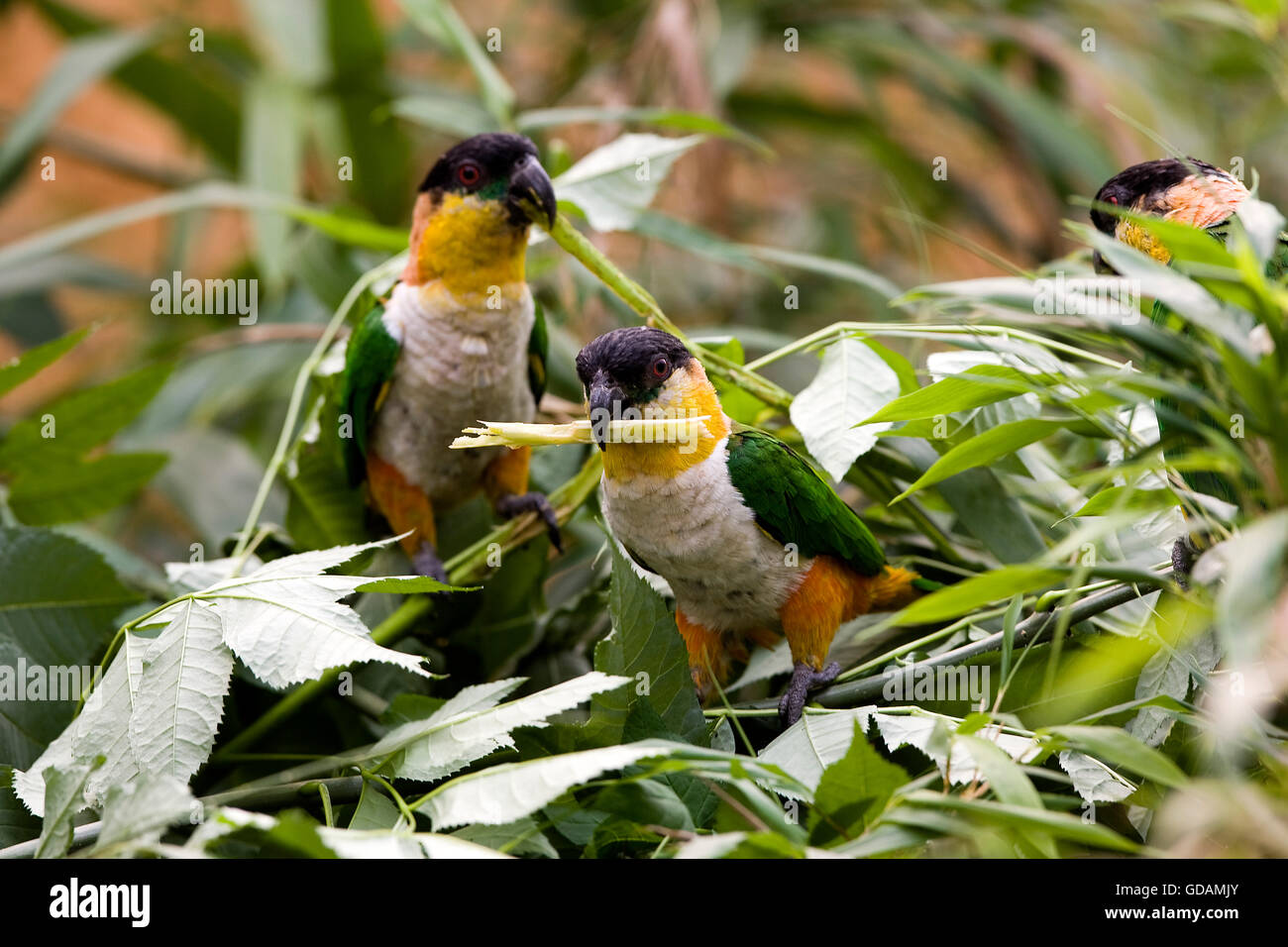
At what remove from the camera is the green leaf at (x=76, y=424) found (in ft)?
7.51

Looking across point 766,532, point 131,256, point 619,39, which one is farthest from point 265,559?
point 131,256

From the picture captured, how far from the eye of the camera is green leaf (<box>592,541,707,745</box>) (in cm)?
160

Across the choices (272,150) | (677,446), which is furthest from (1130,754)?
(272,150)

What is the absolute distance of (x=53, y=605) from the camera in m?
2.03

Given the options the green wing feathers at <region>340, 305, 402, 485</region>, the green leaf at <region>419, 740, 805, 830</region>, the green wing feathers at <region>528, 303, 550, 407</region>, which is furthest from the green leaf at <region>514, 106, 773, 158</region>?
the green leaf at <region>419, 740, 805, 830</region>

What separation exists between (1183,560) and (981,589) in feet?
1.84

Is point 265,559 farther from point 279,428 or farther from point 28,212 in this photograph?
point 28,212

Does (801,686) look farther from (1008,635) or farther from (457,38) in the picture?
(457,38)

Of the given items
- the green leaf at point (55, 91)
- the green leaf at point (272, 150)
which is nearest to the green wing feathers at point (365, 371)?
the green leaf at point (272, 150)

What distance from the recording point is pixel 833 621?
1.89m

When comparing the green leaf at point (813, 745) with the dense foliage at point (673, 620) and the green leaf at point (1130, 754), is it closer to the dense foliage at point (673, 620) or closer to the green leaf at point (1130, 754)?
the dense foliage at point (673, 620)

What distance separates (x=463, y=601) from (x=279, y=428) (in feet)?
6.99

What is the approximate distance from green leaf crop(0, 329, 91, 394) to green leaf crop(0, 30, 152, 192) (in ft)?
8.19

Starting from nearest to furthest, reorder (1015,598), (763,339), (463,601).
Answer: (1015,598)
(463,601)
(763,339)
